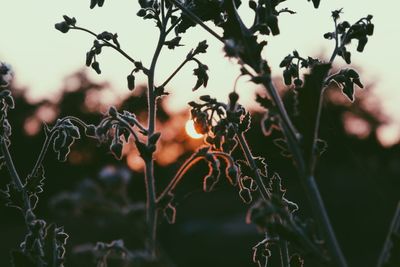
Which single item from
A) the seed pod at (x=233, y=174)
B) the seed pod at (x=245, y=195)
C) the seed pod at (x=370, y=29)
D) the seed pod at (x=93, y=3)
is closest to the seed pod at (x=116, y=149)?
the seed pod at (x=233, y=174)

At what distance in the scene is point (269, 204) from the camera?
3.82 metres

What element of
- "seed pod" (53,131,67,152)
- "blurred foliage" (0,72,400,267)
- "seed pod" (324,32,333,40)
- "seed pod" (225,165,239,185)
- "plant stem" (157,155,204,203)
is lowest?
"plant stem" (157,155,204,203)

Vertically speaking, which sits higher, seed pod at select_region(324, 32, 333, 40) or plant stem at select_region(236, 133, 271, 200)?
seed pod at select_region(324, 32, 333, 40)

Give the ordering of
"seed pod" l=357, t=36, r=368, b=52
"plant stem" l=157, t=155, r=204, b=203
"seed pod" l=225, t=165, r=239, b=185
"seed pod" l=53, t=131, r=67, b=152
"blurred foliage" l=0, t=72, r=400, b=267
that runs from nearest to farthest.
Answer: "plant stem" l=157, t=155, r=204, b=203
"seed pod" l=225, t=165, r=239, b=185
"seed pod" l=357, t=36, r=368, b=52
"seed pod" l=53, t=131, r=67, b=152
"blurred foliage" l=0, t=72, r=400, b=267

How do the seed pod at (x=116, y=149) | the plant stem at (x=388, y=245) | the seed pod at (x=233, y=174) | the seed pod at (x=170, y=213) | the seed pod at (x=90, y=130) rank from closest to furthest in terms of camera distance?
the plant stem at (x=388, y=245) < the seed pod at (x=170, y=213) < the seed pod at (x=233, y=174) < the seed pod at (x=116, y=149) < the seed pod at (x=90, y=130)

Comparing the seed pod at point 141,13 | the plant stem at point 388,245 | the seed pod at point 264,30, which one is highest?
the seed pod at point 141,13

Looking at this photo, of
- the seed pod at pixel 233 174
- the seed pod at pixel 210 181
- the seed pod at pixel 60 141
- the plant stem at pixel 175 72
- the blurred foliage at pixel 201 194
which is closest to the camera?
the seed pod at pixel 210 181

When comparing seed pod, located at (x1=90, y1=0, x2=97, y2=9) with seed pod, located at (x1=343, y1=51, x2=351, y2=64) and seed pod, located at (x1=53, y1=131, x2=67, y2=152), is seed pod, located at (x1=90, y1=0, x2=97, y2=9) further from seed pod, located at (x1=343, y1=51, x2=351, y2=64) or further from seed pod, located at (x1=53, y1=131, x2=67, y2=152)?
seed pod, located at (x1=343, y1=51, x2=351, y2=64)

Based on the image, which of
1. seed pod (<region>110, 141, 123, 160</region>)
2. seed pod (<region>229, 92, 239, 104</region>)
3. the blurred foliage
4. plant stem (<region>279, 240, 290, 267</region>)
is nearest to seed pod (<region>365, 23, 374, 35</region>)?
seed pod (<region>229, 92, 239, 104</region>)

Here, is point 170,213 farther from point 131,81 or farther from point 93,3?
point 93,3

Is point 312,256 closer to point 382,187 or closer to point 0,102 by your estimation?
point 382,187

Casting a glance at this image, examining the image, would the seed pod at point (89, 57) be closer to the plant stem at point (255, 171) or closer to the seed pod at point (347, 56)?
the plant stem at point (255, 171)

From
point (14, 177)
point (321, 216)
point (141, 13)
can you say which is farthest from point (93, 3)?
point (321, 216)

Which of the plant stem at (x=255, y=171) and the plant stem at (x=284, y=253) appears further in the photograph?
the plant stem at (x=284, y=253)
